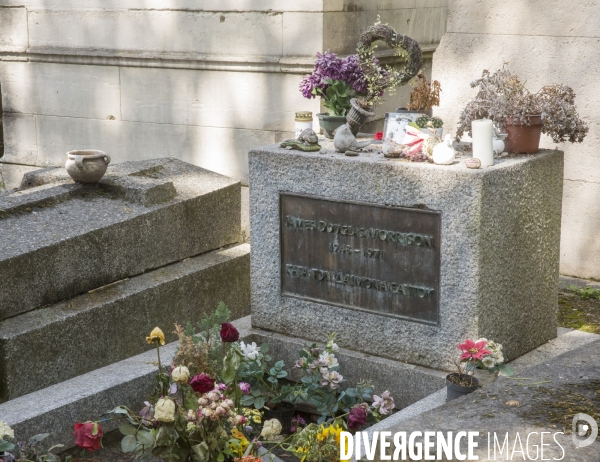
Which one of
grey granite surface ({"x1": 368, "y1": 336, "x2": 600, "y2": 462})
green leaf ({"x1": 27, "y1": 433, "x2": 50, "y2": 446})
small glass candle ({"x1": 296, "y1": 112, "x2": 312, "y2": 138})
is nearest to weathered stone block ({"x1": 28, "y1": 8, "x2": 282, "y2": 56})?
small glass candle ({"x1": 296, "y1": 112, "x2": 312, "y2": 138})

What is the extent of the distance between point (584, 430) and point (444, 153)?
1968 millimetres

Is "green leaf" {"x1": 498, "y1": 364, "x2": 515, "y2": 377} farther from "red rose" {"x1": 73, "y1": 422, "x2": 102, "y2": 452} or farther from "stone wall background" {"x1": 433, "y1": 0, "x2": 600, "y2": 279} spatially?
"stone wall background" {"x1": 433, "y1": 0, "x2": 600, "y2": 279}

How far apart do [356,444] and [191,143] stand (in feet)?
17.0

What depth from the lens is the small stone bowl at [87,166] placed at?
20.3ft

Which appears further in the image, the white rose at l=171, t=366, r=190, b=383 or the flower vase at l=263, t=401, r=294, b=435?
the flower vase at l=263, t=401, r=294, b=435

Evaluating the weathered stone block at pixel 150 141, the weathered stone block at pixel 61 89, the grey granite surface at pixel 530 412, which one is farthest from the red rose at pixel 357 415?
the weathered stone block at pixel 61 89

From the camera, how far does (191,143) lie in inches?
323

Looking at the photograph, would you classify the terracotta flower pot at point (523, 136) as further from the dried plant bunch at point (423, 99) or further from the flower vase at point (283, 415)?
the flower vase at point (283, 415)

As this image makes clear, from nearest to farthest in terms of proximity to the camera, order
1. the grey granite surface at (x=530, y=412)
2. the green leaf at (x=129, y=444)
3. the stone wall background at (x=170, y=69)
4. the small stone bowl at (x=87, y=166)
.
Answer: the grey granite surface at (x=530, y=412) → the green leaf at (x=129, y=444) → the small stone bowl at (x=87, y=166) → the stone wall background at (x=170, y=69)

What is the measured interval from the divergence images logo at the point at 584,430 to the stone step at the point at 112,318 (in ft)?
10.0

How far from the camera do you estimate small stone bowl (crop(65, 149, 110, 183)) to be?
243 inches

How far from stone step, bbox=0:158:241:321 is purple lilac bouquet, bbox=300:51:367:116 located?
117 cm

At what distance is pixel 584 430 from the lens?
3102mm

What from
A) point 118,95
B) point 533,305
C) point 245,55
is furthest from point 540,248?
point 118,95
